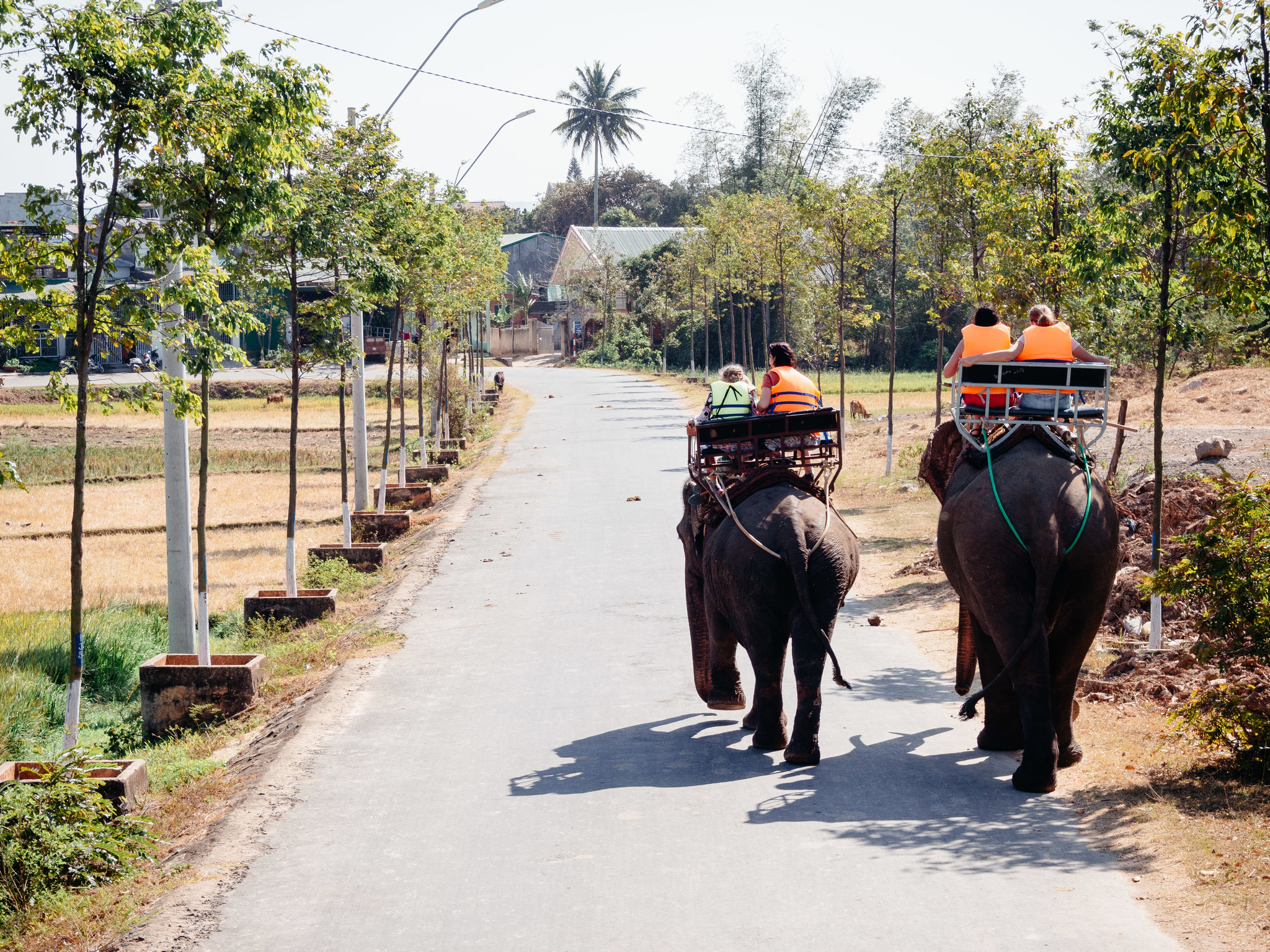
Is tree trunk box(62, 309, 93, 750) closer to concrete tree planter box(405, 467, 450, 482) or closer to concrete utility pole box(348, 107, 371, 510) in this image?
concrete utility pole box(348, 107, 371, 510)

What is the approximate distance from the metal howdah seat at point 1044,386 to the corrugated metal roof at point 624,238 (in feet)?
254

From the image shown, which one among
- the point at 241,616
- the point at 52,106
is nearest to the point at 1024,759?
the point at 52,106

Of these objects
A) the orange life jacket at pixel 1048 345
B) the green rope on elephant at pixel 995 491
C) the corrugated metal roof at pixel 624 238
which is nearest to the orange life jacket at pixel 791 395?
the green rope on elephant at pixel 995 491

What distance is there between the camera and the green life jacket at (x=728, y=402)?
8656mm

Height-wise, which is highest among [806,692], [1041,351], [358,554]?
[1041,351]

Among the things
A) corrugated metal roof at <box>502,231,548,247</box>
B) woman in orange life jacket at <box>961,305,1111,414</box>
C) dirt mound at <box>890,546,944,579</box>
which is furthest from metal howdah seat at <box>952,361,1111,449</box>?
corrugated metal roof at <box>502,231,548,247</box>

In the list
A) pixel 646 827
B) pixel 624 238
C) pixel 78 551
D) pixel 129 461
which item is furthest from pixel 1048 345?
pixel 624 238

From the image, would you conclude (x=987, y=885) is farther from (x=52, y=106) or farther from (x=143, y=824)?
(x=52, y=106)

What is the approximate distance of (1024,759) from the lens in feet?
23.4

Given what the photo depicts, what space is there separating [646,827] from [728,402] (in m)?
3.31

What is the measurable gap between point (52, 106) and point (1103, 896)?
7.69 meters

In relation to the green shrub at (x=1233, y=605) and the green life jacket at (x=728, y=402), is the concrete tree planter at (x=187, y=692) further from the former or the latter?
the green shrub at (x=1233, y=605)

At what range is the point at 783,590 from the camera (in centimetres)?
760

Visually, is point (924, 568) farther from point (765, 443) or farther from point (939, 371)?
point (939, 371)
